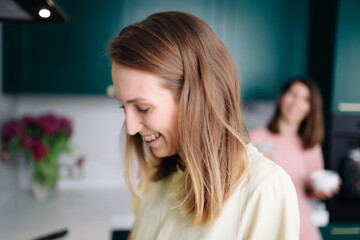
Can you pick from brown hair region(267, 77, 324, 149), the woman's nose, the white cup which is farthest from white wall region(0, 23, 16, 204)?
the white cup

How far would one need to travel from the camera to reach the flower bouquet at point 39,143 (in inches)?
65.3

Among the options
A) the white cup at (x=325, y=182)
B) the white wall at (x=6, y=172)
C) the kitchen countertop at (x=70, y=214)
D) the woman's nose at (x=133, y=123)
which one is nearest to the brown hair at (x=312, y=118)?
the white cup at (x=325, y=182)

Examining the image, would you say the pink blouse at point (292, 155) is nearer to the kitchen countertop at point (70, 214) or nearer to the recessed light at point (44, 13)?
the kitchen countertop at point (70, 214)

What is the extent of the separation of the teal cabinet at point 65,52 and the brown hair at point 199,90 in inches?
43.4

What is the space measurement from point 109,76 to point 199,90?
121 centimetres

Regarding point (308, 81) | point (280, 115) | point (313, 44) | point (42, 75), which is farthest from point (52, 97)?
point (313, 44)

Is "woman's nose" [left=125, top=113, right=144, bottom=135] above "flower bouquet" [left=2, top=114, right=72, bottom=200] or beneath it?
above

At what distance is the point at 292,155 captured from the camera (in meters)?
1.81

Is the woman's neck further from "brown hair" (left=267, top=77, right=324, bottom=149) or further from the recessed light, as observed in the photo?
the recessed light

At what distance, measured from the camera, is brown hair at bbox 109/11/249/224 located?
25.8 inches

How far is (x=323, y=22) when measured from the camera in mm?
1921

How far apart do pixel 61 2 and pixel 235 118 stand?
1.45 meters

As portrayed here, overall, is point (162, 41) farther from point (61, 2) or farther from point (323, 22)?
point (323, 22)

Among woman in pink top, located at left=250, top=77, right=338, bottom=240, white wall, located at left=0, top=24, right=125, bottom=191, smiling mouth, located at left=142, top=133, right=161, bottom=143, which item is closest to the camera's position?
smiling mouth, located at left=142, top=133, right=161, bottom=143
